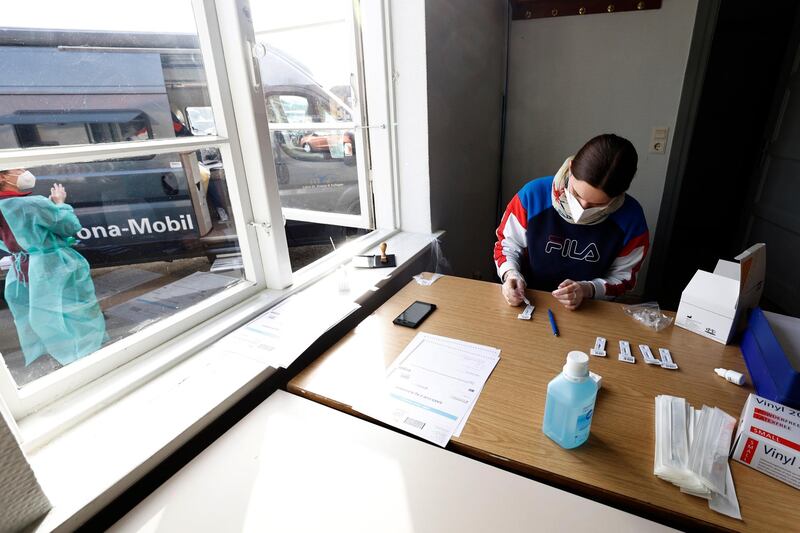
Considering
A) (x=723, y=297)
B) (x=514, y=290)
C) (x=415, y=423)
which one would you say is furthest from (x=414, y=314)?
(x=723, y=297)

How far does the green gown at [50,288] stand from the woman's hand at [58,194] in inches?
0.4

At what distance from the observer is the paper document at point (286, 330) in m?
1.03

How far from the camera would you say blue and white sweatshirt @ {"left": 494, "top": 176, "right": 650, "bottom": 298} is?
1.42 metres

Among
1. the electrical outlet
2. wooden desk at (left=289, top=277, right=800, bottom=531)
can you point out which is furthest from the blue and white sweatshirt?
the electrical outlet

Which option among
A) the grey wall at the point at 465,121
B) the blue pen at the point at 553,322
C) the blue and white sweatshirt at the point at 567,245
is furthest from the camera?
the grey wall at the point at 465,121

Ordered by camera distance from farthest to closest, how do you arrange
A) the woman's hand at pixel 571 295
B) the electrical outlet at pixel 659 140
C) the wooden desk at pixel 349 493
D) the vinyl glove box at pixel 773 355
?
the electrical outlet at pixel 659 140 → the woman's hand at pixel 571 295 → the vinyl glove box at pixel 773 355 → the wooden desk at pixel 349 493

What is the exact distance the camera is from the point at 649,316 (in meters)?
1.18

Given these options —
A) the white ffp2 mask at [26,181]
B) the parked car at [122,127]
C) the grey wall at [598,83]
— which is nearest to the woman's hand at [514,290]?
the parked car at [122,127]

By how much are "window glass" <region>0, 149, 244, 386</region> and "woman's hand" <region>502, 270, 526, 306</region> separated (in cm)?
91

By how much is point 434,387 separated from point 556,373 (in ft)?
0.98

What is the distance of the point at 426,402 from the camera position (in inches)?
35.3

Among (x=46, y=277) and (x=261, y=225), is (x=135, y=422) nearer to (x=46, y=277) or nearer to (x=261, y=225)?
(x=46, y=277)

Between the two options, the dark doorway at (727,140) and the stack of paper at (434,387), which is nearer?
the stack of paper at (434,387)

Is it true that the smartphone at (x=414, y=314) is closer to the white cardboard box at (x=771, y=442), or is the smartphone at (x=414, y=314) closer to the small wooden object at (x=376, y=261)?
the small wooden object at (x=376, y=261)
